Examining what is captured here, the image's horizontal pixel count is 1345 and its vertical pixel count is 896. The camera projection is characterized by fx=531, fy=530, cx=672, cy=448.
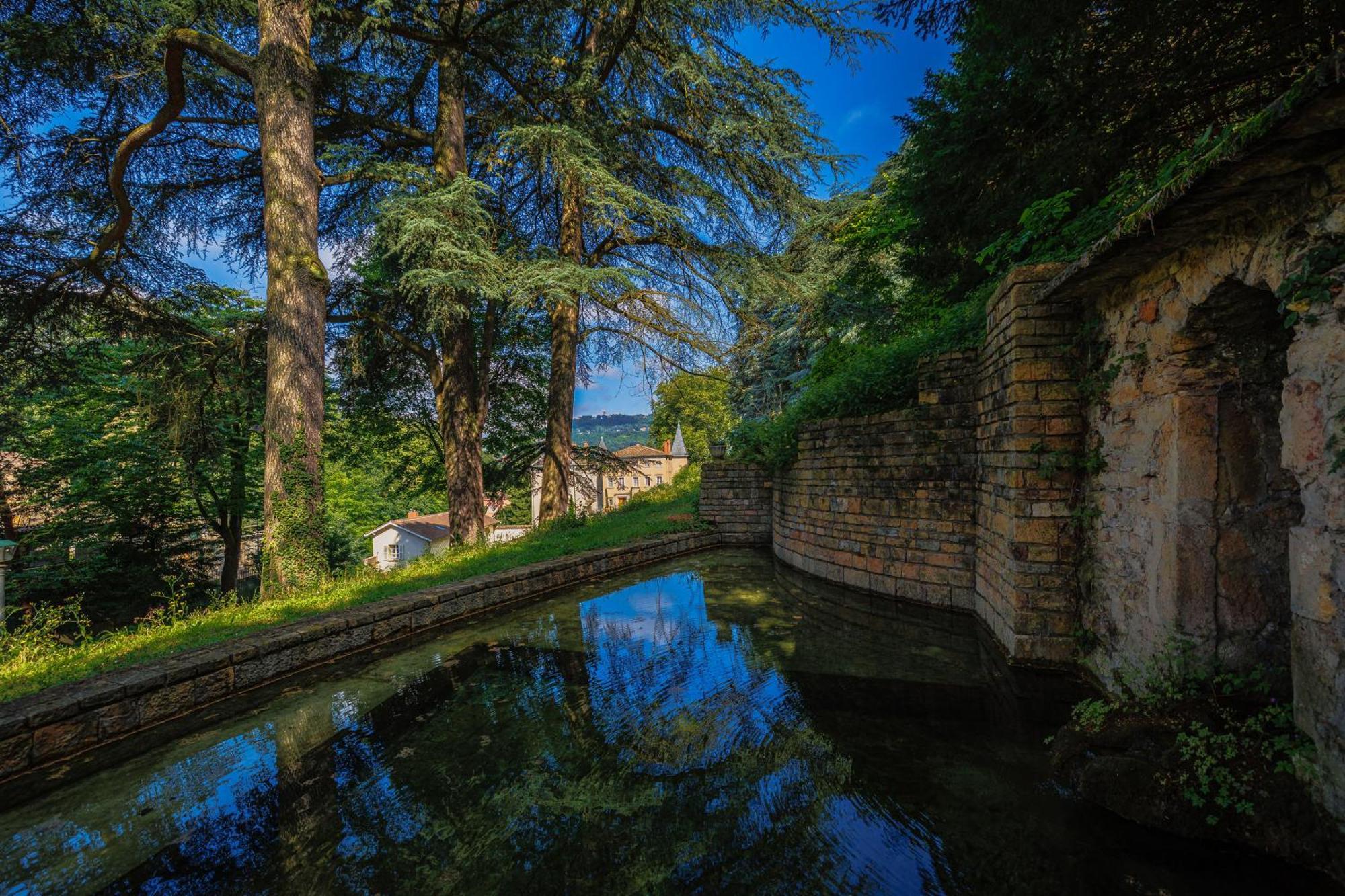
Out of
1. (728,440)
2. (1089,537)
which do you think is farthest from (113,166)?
(1089,537)

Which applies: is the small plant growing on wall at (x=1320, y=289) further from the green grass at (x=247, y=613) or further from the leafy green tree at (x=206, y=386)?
the leafy green tree at (x=206, y=386)

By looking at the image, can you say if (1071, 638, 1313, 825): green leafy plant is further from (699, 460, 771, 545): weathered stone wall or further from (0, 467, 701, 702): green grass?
(699, 460, 771, 545): weathered stone wall

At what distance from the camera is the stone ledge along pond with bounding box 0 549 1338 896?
2.08 metres

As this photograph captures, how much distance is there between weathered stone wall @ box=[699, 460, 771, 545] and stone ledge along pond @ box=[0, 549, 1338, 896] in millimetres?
6128

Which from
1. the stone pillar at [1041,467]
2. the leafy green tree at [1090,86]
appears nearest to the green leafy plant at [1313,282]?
the stone pillar at [1041,467]

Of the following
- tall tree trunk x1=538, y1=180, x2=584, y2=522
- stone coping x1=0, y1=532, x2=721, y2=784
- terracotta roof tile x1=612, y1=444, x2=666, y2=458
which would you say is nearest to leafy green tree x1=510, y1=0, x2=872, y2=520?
tall tree trunk x1=538, y1=180, x2=584, y2=522

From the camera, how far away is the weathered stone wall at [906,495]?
Result: 5.29 metres

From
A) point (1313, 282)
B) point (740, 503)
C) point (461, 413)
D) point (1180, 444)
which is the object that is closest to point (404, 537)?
point (461, 413)

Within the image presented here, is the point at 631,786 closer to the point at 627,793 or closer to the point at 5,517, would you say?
the point at 627,793

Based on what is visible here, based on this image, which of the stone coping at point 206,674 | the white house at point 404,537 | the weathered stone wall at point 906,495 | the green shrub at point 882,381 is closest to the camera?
the stone coping at point 206,674

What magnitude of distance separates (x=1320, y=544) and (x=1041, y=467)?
1994 mm

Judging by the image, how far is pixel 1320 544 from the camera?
6.02 ft

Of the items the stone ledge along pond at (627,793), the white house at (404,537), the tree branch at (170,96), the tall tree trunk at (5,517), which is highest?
the tree branch at (170,96)

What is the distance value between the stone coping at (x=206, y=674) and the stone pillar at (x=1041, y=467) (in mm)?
5420
